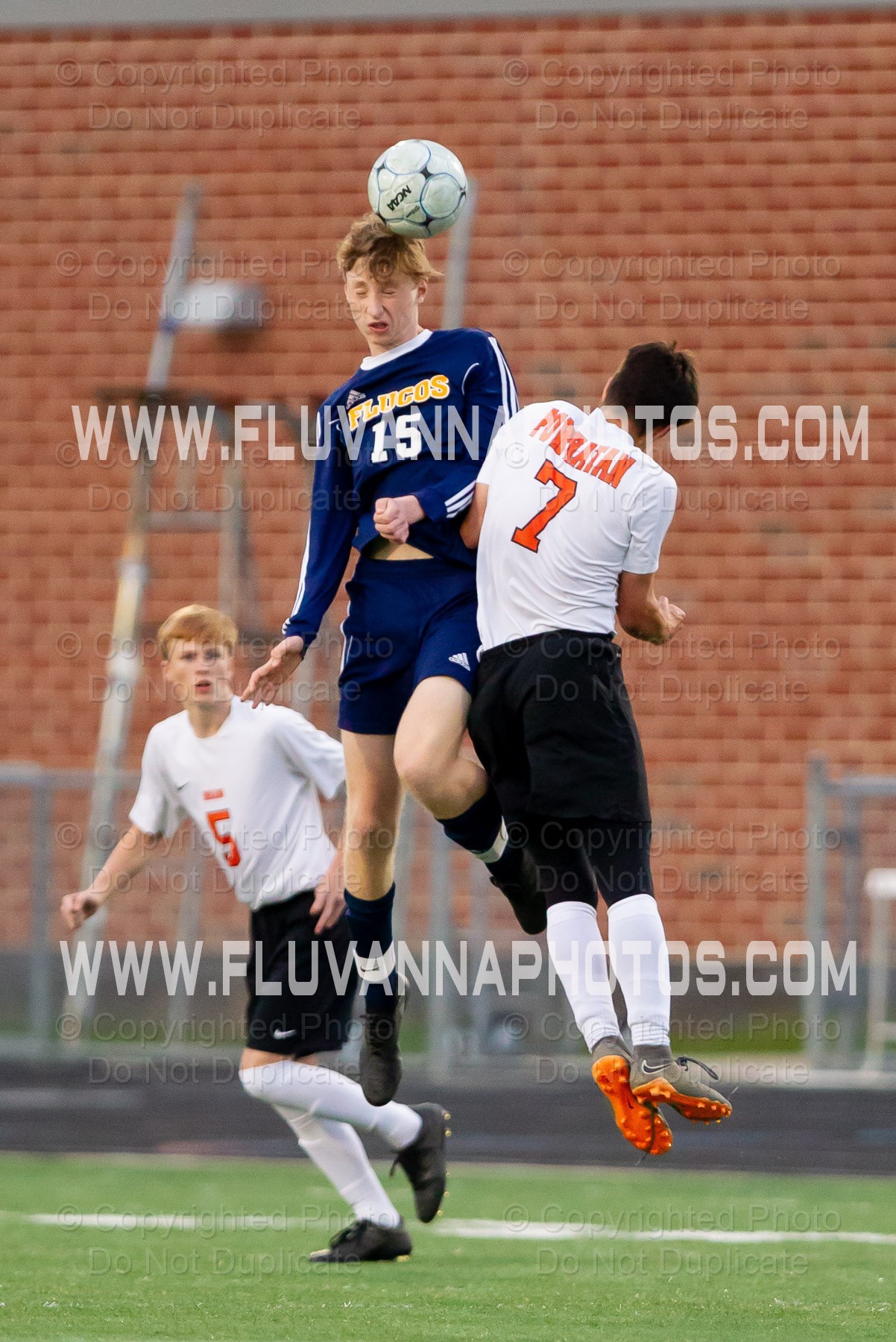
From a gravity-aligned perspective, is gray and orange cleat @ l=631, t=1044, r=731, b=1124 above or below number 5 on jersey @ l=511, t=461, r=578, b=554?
below

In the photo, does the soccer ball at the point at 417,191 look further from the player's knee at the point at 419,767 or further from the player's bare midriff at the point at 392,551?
the player's knee at the point at 419,767

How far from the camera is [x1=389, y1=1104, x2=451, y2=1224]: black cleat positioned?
275 inches

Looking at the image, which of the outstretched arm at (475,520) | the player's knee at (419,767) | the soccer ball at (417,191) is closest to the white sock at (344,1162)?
the player's knee at (419,767)

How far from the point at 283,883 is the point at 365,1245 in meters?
1.28

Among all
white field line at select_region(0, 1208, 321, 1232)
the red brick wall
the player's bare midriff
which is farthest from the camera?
the red brick wall

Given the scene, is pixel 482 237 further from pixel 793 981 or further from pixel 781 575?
pixel 793 981

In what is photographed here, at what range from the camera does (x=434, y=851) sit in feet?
39.4

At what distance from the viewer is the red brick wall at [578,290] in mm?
13172

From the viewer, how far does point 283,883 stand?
7.05 metres

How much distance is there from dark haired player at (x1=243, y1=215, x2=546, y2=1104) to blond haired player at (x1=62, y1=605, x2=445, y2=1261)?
663mm

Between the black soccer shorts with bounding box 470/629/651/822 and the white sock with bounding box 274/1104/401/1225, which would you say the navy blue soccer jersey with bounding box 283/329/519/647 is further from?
the white sock with bounding box 274/1104/401/1225

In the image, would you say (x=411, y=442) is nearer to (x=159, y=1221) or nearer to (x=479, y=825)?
(x=479, y=825)

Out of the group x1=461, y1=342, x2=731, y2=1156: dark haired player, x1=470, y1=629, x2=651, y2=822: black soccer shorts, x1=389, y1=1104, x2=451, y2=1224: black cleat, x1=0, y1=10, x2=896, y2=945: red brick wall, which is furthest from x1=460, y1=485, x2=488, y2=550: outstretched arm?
x1=0, y1=10, x2=896, y2=945: red brick wall

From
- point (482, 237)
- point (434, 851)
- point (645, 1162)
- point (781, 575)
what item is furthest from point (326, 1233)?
point (482, 237)
